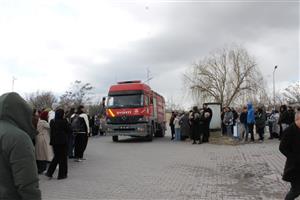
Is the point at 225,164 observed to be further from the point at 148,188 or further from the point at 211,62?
the point at 211,62

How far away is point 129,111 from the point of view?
23734 mm

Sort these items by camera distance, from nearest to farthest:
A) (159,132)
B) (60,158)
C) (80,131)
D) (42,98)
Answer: (60,158)
(80,131)
(159,132)
(42,98)

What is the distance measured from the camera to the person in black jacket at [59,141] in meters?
10.5

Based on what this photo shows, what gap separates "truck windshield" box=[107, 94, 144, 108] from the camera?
941 inches

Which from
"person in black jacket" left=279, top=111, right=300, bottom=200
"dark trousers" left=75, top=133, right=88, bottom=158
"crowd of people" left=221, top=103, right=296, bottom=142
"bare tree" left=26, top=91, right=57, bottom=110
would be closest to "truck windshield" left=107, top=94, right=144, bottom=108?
"crowd of people" left=221, top=103, right=296, bottom=142

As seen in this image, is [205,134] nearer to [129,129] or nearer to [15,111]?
[129,129]

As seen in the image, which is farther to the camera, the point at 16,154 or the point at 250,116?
the point at 250,116

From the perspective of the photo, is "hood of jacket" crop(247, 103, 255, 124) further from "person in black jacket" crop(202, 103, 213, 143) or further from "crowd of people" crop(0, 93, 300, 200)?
"crowd of people" crop(0, 93, 300, 200)

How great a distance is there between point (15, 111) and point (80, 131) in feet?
35.5

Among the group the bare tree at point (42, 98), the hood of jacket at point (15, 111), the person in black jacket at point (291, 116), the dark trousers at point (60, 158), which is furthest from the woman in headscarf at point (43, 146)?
the bare tree at point (42, 98)

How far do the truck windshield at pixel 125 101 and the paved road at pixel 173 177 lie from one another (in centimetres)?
753

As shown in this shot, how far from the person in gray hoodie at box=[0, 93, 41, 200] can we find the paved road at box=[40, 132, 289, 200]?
216 inches

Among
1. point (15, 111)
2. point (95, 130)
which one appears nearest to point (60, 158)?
point (15, 111)

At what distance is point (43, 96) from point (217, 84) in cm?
4402
